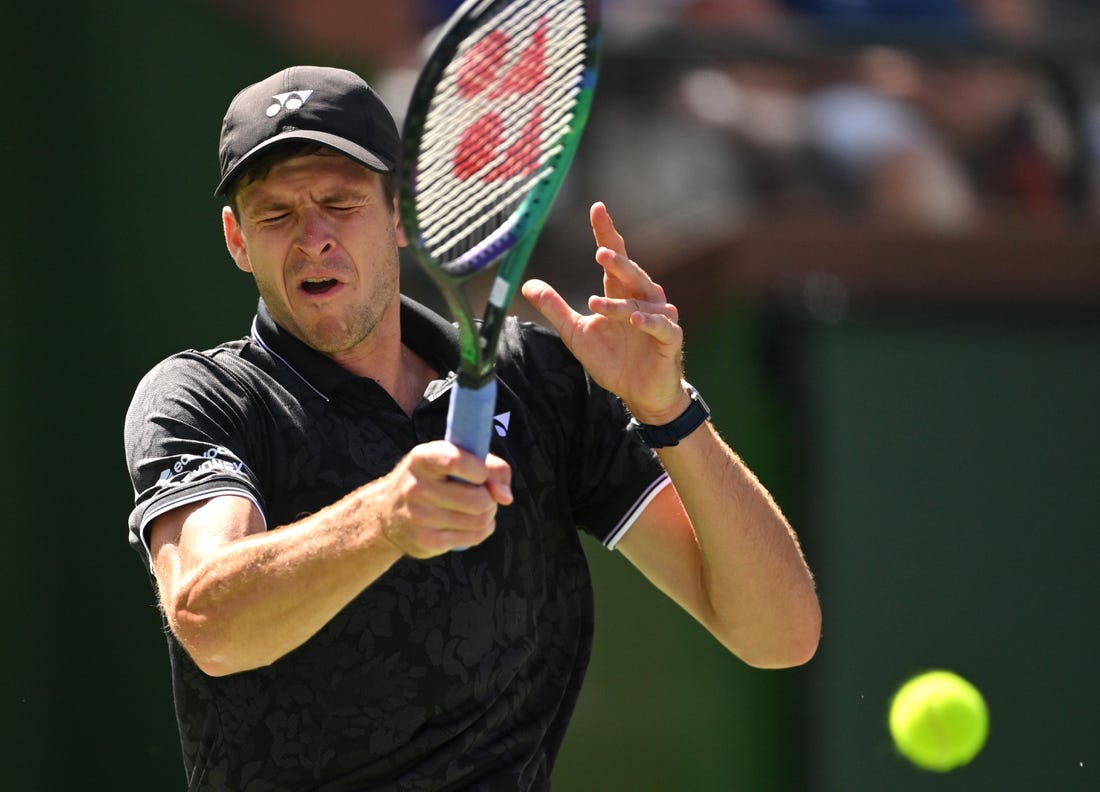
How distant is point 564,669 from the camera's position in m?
3.00

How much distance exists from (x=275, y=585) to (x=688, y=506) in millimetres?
819

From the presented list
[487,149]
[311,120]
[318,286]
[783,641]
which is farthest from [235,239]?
[783,641]

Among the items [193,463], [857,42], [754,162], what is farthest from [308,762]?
[857,42]

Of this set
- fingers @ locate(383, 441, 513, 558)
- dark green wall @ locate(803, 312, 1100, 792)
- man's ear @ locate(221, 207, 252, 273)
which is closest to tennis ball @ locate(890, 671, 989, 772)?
dark green wall @ locate(803, 312, 1100, 792)

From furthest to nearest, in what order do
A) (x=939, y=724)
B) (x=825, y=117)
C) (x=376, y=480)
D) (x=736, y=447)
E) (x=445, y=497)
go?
(x=825, y=117), (x=736, y=447), (x=939, y=724), (x=376, y=480), (x=445, y=497)

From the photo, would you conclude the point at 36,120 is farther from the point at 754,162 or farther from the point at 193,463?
the point at 193,463

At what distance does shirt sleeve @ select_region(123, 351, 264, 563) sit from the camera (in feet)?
8.49

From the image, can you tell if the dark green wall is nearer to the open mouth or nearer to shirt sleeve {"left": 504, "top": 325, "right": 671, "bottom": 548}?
shirt sleeve {"left": 504, "top": 325, "right": 671, "bottom": 548}

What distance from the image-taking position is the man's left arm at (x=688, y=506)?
2.78 m

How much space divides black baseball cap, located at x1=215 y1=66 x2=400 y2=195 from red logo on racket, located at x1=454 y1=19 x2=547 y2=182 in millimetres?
297

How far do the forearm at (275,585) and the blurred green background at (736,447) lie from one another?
3.24 meters

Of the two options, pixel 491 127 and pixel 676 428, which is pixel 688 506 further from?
pixel 491 127

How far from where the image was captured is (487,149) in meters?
2.56

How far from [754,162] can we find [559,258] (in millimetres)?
841
